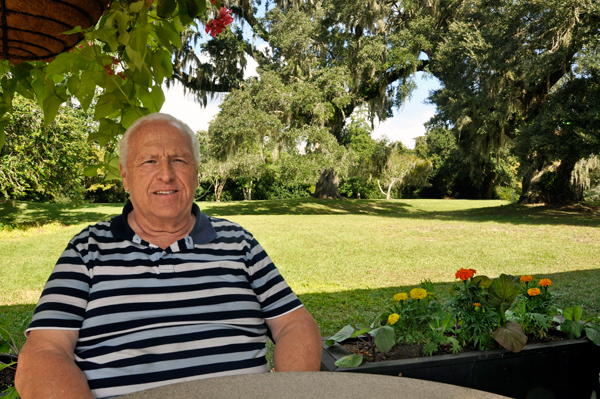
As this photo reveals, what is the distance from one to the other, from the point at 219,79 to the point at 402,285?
34.1ft

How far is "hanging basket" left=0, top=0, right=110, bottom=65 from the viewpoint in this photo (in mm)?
807

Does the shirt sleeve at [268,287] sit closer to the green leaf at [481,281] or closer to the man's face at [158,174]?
the man's face at [158,174]

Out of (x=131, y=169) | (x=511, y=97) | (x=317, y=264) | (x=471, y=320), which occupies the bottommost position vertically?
(x=317, y=264)

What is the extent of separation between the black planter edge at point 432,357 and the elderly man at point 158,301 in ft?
1.01

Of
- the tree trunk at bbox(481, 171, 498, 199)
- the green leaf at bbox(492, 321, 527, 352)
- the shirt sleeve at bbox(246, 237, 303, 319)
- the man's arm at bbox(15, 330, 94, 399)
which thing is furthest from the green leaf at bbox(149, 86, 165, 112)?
the tree trunk at bbox(481, 171, 498, 199)

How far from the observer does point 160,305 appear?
1131 mm

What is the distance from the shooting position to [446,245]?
709cm

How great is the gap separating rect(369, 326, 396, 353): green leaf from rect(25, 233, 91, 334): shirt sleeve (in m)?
0.96


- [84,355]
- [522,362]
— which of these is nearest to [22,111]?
[84,355]

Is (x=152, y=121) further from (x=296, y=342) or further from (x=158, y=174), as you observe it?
(x=296, y=342)

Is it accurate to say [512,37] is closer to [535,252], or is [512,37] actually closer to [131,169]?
[535,252]

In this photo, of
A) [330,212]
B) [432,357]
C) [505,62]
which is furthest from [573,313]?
[330,212]

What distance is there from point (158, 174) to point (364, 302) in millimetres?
2995

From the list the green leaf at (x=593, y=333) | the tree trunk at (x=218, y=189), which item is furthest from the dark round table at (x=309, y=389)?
the tree trunk at (x=218, y=189)
